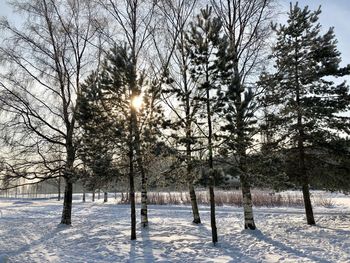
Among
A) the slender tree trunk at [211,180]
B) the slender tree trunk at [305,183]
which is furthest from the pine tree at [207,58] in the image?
the slender tree trunk at [305,183]

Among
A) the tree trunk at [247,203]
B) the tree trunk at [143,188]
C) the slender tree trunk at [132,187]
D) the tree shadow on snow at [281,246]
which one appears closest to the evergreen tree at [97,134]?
the slender tree trunk at [132,187]

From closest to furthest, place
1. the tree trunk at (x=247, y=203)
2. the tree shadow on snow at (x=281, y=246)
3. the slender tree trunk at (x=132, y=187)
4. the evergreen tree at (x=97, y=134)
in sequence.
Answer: the tree shadow on snow at (x=281, y=246), the slender tree trunk at (x=132, y=187), the evergreen tree at (x=97, y=134), the tree trunk at (x=247, y=203)

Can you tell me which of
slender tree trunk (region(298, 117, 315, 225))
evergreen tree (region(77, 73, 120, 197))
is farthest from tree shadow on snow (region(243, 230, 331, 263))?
evergreen tree (region(77, 73, 120, 197))

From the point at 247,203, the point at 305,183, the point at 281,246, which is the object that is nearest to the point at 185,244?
the point at 281,246

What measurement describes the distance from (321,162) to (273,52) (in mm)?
5567

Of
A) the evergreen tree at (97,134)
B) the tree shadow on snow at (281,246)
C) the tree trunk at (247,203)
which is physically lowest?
the tree shadow on snow at (281,246)

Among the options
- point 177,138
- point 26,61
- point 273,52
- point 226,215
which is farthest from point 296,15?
point 26,61

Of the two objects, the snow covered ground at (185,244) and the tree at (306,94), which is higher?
the tree at (306,94)

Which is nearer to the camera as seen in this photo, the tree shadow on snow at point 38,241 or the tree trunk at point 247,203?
the tree shadow on snow at point 38,241

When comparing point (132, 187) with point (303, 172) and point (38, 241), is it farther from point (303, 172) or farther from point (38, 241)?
point (303, 172)

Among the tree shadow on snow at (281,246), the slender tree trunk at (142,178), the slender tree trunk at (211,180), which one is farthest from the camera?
the slender tree trunk at (142,178)

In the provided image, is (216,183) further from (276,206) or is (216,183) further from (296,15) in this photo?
(276,206)

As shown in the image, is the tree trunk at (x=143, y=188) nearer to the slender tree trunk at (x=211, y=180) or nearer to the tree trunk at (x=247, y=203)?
the slender tree trunk at (x=211, y=180)

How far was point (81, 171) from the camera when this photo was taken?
14.1 meters
